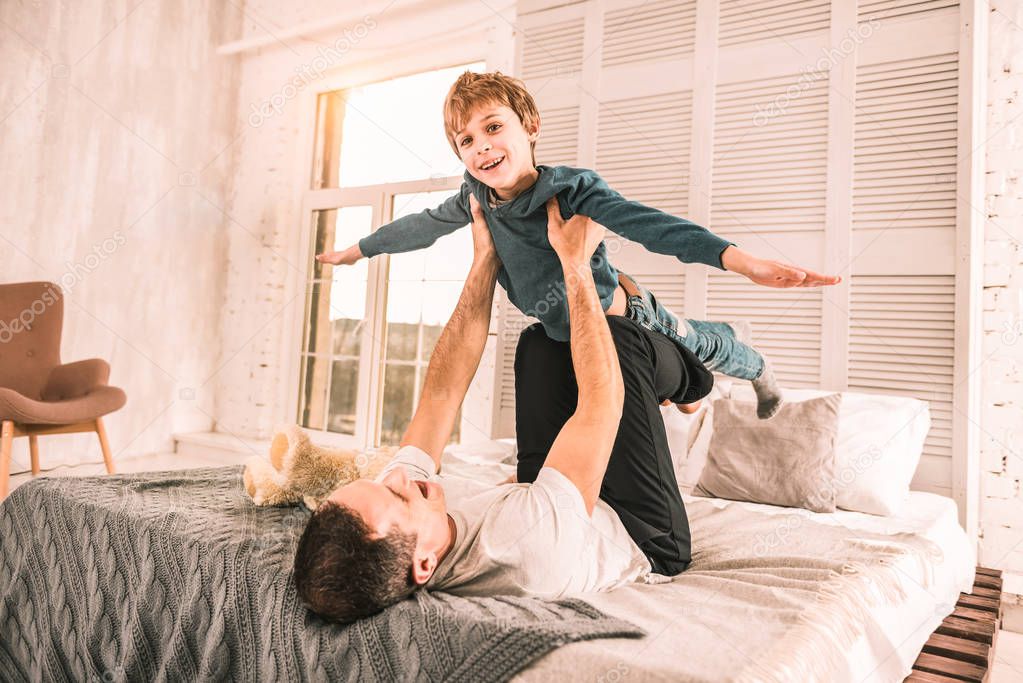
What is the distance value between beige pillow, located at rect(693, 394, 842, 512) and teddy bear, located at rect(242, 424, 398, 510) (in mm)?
1177

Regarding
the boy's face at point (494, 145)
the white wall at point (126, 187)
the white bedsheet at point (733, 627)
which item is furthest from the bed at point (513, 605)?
the white wall at point (126, 187)

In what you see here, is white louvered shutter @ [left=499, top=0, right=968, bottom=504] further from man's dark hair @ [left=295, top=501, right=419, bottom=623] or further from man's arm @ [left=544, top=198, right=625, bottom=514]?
man's dark hair @ [left=295, top=501, right=419, bottom=623]

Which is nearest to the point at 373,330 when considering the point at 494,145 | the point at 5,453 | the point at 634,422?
the point at 5,453

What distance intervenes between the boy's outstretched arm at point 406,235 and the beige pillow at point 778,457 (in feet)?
3.86

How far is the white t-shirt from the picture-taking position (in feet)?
3.87

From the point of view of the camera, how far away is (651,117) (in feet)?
10.4

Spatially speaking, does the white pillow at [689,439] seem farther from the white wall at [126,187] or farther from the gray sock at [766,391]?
the white wall at [126,187]

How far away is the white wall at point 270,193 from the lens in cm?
491

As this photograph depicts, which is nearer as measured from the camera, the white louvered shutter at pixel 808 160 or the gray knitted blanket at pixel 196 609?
the gray knitted blanket at pixel 196 609

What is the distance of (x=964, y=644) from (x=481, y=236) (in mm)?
1568

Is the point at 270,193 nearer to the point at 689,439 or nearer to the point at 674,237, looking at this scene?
the point at 689,439

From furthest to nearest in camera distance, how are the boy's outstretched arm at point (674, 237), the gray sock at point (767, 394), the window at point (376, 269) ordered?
the window at point (376, 269) < the gray sock at point (767, 394) < the boy's outstretched arm at point (674, 237)

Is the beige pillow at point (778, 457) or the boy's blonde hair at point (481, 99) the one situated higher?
the boy's blonde hair at point (481, 99)

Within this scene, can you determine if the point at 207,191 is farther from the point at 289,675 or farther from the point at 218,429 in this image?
the point at 289,675
